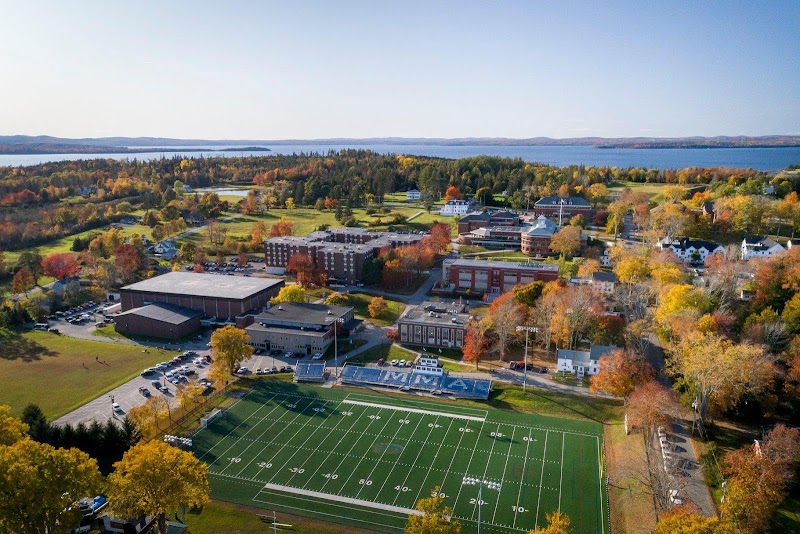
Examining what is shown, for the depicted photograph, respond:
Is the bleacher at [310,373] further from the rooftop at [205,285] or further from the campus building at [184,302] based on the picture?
the rooftop at [205,285]

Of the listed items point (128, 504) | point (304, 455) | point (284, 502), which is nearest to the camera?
point (128, 504)

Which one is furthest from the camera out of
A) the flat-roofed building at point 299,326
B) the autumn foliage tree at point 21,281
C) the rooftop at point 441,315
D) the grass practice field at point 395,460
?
the autumn foliage tree at point 21,281

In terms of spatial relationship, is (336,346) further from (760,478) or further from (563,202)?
(563,202)

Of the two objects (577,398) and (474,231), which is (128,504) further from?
(474,231)

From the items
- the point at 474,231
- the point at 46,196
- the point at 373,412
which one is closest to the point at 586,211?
the point at 474,231

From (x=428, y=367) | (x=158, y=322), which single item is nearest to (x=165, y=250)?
(x=158, y=322)

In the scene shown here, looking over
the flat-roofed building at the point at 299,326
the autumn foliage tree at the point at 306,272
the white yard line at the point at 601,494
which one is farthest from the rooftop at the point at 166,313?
the white yard line at the point at 601,494

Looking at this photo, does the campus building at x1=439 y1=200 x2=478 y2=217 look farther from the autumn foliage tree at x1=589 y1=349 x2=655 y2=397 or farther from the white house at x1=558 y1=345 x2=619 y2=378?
the autumn foliage tree at x1=589 y1=349 x2=655 y2=397

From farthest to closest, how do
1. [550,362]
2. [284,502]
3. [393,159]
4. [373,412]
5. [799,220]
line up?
[393,159] < [799,220] < [550,362] < [373,412] < [284,502]
